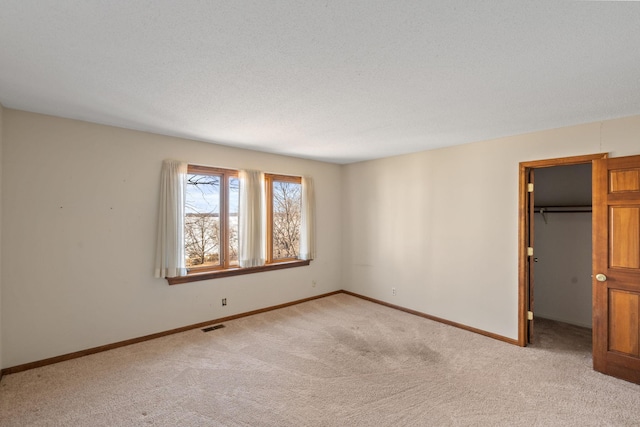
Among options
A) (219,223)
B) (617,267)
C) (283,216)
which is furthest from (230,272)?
(617,267)

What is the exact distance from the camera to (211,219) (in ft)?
13.6

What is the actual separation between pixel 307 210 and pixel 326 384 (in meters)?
2.93

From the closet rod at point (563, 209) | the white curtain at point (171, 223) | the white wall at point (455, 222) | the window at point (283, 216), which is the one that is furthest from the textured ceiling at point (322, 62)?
the window at point (283, 216)

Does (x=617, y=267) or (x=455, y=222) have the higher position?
(x=455, y=222)

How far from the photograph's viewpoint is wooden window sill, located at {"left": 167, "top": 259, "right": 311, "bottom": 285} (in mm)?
3752

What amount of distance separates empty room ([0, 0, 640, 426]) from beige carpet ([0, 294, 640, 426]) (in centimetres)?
2

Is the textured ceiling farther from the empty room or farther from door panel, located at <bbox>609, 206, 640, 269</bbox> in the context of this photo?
door panel, located at <bbox>609, 206, 640, 269</bbox>

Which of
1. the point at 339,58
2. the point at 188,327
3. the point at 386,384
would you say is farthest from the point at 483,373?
the point at 188,327

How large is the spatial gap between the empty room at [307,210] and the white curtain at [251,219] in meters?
0.04

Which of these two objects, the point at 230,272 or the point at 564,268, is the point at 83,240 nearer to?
the point at 230,272

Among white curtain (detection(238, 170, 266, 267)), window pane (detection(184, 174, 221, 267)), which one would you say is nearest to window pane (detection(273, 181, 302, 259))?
white curtain (detection(238, 170, 266, 267))

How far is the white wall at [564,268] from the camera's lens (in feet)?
13.3

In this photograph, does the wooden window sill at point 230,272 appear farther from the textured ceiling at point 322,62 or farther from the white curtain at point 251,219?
the textured ceiling at point 322,62

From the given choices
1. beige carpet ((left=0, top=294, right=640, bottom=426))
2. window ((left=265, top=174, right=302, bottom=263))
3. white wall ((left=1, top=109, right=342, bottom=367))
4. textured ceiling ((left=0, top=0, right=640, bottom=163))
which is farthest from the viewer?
window ((left=265, top=174, right=302, bottom=263))
